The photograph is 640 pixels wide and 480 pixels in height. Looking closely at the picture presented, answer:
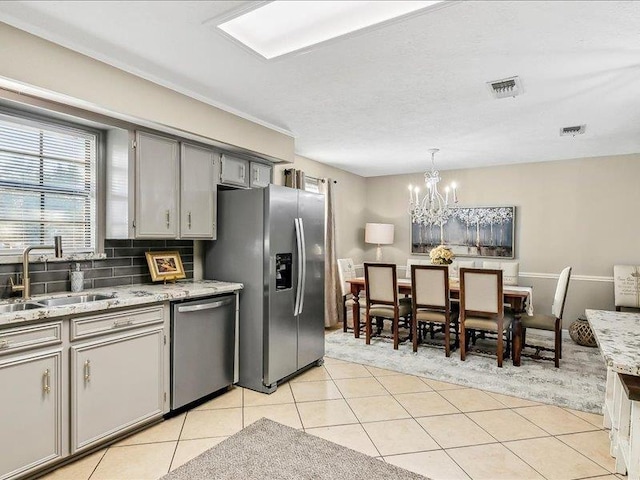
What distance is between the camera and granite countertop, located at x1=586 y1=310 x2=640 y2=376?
1.59 metres

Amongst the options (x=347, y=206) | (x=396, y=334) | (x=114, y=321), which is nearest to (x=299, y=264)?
(x=114, y=321)

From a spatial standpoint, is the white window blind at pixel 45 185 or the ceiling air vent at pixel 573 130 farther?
the ceiling air vent at pixel 573 130

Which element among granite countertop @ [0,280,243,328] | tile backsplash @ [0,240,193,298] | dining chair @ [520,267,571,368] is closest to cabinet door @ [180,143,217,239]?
tile backsplash @ [0,240,193,298]

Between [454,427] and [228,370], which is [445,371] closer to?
[454,427]

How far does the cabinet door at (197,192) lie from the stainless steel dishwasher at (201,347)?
0.64 m

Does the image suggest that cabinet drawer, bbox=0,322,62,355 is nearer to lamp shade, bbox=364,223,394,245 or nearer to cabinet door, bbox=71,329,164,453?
cabinet door, bbox=71,329,164,453

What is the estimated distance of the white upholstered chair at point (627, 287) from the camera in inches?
187

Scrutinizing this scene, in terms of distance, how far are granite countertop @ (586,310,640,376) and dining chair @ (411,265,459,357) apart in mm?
1662

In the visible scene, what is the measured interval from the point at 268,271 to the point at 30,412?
1770mm

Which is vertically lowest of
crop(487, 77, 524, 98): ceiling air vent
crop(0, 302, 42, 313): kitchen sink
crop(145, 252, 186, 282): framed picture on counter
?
crop(0, 302, 42, 313): kitchen sink

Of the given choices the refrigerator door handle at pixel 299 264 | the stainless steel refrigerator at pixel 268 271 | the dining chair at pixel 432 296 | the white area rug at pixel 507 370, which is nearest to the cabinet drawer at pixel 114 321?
the stainless steel refrigerator at pixel 268 271

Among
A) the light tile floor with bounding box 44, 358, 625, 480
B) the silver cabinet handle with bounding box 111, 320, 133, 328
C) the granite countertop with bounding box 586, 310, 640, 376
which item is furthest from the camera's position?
the silver cabinet handle with bounding box 111, 320, 133, 328

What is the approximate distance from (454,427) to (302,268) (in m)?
1.77

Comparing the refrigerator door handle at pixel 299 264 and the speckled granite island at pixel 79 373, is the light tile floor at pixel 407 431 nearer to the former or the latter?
the speckled granite island at pixel 79 373
